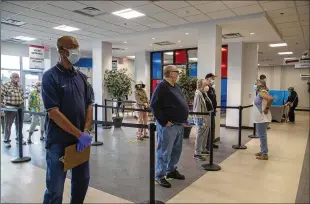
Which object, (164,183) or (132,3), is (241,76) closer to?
(132,3)

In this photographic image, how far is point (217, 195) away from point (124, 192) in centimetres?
118

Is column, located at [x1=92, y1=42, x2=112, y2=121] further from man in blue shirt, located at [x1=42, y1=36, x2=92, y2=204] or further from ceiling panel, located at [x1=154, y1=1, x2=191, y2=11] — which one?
man in blue shirt, located at [x1=42, y1=36, x2=92, y2=204]

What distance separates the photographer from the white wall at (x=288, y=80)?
16375 millimetres

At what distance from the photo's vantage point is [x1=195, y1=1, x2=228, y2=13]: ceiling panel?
4836 millimetres

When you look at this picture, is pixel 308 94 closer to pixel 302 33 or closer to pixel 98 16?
pixel 302 33

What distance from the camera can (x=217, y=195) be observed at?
3.02 metres

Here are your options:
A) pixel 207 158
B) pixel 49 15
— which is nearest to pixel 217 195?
pixel 207 158

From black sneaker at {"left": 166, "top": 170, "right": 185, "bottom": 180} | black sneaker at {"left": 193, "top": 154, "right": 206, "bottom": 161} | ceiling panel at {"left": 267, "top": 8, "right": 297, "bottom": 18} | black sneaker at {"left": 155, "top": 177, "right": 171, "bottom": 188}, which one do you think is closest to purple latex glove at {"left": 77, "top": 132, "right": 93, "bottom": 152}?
black sneaker at {"left": 155, "top": 177, "right": 171, "bottom": 188}

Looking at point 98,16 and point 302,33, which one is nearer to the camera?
point 98,16

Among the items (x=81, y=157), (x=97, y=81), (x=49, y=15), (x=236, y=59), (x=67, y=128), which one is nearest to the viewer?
(x=67, y=128)

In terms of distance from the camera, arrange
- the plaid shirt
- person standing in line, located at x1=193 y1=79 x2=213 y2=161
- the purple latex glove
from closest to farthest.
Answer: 1. the purple latex glove
2. person standing in line, located at x1=193 y1=79 x2=213 y2=161
3. the plaid shirt

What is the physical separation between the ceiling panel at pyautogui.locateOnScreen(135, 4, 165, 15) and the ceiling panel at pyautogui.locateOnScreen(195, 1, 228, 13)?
841mm

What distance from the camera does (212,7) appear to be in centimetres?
506

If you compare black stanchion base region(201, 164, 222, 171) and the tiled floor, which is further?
black stanchion base region(201, 164, 222, 171)
